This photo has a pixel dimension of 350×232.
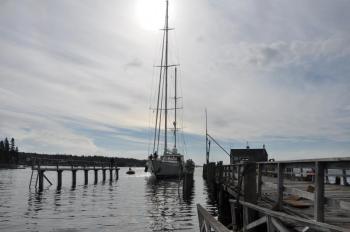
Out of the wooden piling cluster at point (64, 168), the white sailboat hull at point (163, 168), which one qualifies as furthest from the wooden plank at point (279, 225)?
the white sailboat hull at point (163, 168)

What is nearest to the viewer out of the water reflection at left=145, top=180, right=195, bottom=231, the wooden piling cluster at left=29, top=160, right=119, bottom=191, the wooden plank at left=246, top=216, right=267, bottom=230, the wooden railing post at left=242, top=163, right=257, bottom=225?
the wooden plank at left=246, top=216, right=267, bottom=230

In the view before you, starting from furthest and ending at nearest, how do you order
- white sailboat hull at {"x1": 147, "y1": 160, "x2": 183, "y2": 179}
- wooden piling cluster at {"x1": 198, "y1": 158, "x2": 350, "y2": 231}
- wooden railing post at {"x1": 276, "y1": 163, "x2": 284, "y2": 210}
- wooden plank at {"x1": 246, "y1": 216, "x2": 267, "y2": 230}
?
white sailboat hull at {"x1": 147, "y1": 160, "x2": 183, "y2": 179} → wooden railing post at {"x1": 276, "y1": 163, "x2": 284, "y2": 210} → wooden plank at {"x1": 246, "y1": 216, "x2": 267, "y2": 230} → wooden piling cluster at {"x1": 198, "y1": 158, "x2": 350, "y2": 231}

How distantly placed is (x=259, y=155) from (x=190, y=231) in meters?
47.2

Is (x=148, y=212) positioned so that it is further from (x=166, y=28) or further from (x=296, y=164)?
(x=166, y=28)

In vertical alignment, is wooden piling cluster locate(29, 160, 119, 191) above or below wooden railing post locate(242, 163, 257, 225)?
below

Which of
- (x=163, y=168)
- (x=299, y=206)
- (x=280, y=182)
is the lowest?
(x=163, y=168)

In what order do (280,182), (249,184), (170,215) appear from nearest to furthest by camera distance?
(280,182) < (249,184) < (170,215)

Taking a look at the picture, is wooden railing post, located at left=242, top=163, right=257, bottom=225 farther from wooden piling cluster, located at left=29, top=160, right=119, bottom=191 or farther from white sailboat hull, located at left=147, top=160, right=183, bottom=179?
white sailboat hull, located at left=147, top=160, right=183, bottom=179

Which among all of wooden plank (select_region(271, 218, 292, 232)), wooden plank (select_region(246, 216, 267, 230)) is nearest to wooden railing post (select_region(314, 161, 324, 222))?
wooden plank (select_region(271, 218, 292, 232))

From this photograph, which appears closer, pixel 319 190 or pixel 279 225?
pixel 319 190

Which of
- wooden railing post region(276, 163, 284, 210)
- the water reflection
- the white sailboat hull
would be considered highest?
wooden railing post region(276, 163, 284, 210)

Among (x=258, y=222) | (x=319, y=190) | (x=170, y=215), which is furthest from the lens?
(x=170, y=215)

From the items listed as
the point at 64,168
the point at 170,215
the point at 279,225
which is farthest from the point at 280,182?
the point at 64,168

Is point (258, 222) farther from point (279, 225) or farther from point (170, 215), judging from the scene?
point (170, 215)
